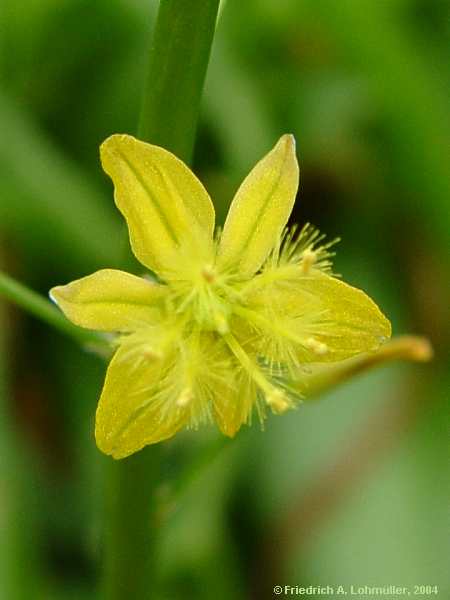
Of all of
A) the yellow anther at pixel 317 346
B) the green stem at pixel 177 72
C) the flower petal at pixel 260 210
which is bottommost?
the yellow anther at pixel 317 346

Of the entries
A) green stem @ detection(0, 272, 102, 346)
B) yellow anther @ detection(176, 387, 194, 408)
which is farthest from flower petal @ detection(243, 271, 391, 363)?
green stem @ detection(0, 272, 102, 346)

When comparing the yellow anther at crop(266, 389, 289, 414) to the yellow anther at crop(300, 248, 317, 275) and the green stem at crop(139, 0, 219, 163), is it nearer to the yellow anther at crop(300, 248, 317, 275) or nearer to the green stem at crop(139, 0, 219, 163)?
the yellow anther at crop(300, 248, 317, 275)

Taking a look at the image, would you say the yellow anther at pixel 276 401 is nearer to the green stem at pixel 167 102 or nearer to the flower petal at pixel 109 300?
the flower petal at pixel 109 300

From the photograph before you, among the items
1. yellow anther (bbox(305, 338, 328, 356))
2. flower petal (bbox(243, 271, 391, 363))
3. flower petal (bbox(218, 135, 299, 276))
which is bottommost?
yellow anther (bbox(305, 338, 328, 356))

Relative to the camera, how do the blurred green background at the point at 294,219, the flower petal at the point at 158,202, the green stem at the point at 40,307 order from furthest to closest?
the blurred green background at the point at 294,219 → the green stem at the point at 40,307 → the flower petal at the point at 158,202

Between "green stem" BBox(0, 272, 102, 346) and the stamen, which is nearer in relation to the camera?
the stamen

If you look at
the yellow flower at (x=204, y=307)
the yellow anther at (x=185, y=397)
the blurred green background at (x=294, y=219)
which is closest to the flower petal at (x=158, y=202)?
the yellow flower at (x=204, y=307)

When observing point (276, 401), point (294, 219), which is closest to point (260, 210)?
point (276, 401)
